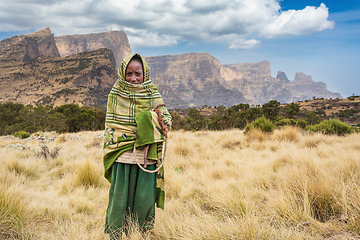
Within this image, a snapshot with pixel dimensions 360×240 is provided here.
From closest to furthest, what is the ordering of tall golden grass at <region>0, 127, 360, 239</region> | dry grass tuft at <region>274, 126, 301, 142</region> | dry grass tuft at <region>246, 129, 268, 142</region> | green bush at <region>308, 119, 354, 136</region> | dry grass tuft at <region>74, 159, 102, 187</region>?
1. tall golden grass at <region>0, 127, 360, 239</region>
2. dry grass tuft at <region>74, 159, 102, 187</region>
3. dry grass tuft at <region>274, 126, 301, 142</region>
4. dry grass tuft at <region>246, 129, 268, 142</region>
5. green bush at <region>308, 119, 354, 136</region>

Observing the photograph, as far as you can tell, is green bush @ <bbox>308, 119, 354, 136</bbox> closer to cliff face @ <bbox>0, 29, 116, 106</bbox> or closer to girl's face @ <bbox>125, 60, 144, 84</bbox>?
girl's face @ <bbox>125, 60, 144, 84</bbox>

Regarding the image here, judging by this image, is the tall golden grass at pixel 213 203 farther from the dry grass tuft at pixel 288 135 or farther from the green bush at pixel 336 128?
the green bush at pixel 336 128

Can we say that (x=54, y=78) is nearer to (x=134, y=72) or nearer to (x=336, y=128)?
(x=336, y=128)

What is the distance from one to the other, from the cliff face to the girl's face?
107 metres

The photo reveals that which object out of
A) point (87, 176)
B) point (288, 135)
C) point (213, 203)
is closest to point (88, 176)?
point (87, 176)

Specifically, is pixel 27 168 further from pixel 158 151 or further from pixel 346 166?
pixel 346 166

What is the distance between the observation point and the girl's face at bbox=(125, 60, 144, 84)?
2.09m

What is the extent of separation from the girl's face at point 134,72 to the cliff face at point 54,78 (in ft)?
352

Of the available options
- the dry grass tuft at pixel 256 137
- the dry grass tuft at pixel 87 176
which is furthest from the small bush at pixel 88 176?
the dry grass tuft at pixel 256 137

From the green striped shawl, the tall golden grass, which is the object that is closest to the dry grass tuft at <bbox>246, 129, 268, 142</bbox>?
the tall golden grass

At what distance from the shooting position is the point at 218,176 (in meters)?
4.29

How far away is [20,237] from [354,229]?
140 inches

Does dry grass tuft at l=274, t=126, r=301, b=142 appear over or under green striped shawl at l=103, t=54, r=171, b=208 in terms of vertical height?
under

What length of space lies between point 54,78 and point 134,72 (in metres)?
138
